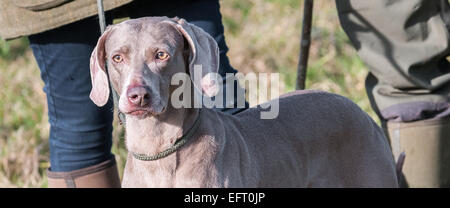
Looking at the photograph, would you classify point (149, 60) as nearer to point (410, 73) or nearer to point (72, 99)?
point (72, 99)

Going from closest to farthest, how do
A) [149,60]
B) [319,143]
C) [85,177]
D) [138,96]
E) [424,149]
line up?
1. [138,96]
2. [149,60]
3. [319,143]
4. [85,177]
5. [424,149]

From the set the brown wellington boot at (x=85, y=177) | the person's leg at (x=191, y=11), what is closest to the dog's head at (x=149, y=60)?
the person's leg at (x=191, y=11)

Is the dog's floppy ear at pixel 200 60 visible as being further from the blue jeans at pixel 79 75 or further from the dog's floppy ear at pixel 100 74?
the blue jeans at pixel 79 75

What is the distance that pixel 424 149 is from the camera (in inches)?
132

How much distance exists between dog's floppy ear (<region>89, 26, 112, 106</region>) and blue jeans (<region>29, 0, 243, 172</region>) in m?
0.42

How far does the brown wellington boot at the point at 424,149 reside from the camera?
3.28 metres

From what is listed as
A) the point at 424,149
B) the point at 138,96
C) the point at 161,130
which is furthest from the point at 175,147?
the point at 424,149

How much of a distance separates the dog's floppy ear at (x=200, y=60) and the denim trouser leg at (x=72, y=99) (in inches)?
23.4

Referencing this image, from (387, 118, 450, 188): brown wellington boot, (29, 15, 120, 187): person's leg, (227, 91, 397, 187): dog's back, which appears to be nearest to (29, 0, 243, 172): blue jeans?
(29, 15, 120, 187): person's leg

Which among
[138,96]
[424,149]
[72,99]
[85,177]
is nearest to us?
[138,96]

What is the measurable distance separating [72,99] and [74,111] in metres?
0.05

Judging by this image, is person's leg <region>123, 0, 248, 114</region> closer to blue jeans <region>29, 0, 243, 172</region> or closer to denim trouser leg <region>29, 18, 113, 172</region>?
blue jeans <region>29, 0, 243, 172</region>
